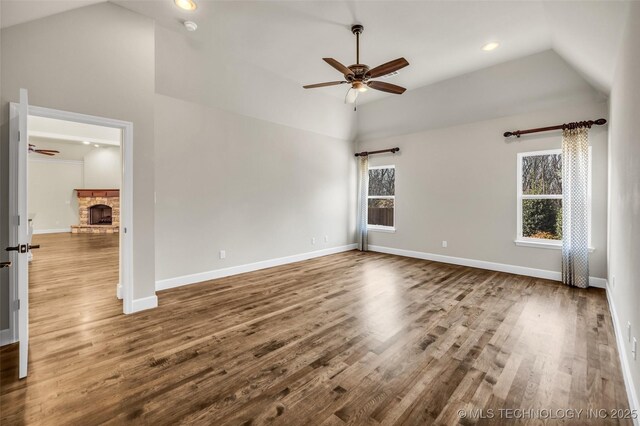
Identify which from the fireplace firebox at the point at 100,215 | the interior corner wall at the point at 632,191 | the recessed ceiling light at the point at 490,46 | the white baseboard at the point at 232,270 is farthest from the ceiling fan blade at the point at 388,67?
the fireplace firebox at the point at 100,215

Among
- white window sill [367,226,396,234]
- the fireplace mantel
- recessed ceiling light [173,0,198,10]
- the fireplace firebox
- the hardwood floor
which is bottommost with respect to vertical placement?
the hardwood floor

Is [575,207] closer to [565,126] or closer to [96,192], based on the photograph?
[565,126]

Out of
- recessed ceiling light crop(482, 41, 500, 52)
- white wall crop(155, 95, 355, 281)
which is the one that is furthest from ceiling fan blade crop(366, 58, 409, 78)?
white wall crop(155, 95, 355, 281)

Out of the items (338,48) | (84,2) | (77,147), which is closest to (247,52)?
(338,48)

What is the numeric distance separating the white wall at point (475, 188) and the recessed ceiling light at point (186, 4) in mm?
4576

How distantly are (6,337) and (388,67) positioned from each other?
4.55 meters

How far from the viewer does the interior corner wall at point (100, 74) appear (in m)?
2.57

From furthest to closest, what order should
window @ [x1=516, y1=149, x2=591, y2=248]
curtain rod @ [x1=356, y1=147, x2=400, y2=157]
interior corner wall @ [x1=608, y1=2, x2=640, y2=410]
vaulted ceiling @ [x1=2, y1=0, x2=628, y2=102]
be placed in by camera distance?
A: 1. curtain rod @ [x1=356, y1=147, x2=400, y2=157]
2. window @ [x1=516, y1=149, x2=591, y2=248]
3. vaulted ceiling @ [x1=2, y1=0, x2=628, y2=102]
4. interior corner wall @ [x1=608, y1=2, x2=640, y2=410]

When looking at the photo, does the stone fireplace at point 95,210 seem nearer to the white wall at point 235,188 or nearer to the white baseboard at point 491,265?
the white wall at point 235,188

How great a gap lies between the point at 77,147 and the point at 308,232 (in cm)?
1000

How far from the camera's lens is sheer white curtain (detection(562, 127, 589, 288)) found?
13.3 feet

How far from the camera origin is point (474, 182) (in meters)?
5.23

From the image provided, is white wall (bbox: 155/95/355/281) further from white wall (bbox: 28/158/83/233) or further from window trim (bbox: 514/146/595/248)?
white wall (bbox: 28/158/83/233)

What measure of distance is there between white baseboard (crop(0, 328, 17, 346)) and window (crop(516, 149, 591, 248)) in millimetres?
6622
